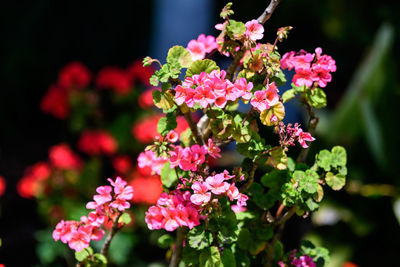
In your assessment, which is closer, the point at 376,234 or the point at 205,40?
the point at 205,40

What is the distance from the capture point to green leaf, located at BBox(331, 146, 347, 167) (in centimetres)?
92

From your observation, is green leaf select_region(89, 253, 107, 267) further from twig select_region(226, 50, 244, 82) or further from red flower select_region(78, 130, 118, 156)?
red flower select_region(78, 130, 118, 156)

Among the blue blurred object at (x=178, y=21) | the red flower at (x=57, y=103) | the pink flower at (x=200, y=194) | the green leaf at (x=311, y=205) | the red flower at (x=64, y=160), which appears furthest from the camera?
the blue blurred object at (x=178, y=21)

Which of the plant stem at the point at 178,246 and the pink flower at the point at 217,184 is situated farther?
the plant stem at the point at 178,246

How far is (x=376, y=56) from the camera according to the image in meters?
2.42

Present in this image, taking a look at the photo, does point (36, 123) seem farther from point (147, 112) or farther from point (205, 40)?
point (205, 40)

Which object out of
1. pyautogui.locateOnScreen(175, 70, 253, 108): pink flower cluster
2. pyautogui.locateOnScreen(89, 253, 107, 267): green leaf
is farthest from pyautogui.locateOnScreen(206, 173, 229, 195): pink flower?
pyautogui.locateOnScreen(89, 253, 107, 267): green leaf

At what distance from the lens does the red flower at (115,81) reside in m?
2.37

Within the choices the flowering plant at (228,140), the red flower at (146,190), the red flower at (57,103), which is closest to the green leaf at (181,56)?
the flowering plant at (228,140)

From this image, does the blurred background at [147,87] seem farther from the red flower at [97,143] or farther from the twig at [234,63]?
the twig at [234,63]

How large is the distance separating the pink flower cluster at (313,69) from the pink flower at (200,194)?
0.26 meters

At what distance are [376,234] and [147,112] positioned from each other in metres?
1.15

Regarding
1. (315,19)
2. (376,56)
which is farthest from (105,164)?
(315,19)

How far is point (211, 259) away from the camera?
855 mm
